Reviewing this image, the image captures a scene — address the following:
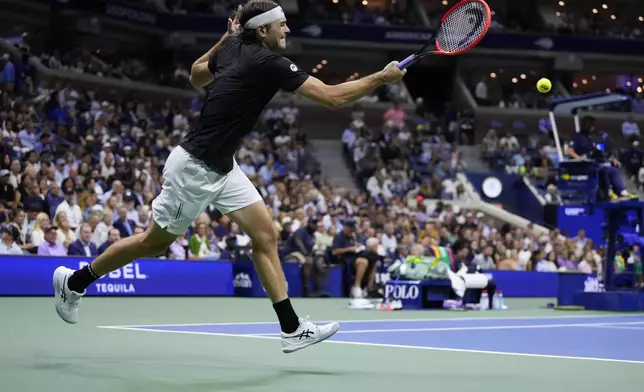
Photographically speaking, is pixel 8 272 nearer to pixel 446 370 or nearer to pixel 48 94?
pixel 48 94

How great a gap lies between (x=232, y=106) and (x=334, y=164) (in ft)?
78.0

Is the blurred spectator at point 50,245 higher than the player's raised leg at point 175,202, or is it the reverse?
the player's raised leg at point 175,202

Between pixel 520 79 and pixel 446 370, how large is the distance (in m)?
34.3

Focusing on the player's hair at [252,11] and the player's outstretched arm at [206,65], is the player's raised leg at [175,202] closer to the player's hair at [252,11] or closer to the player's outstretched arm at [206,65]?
the player's outstretched arm at [206,65]

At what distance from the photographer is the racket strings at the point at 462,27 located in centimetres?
754

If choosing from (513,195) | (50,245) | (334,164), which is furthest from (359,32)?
(50,245)

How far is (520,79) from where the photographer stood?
39.8 m

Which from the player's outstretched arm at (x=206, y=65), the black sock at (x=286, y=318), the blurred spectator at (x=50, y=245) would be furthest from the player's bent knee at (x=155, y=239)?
the blurred spectator at (x=50, y=245)

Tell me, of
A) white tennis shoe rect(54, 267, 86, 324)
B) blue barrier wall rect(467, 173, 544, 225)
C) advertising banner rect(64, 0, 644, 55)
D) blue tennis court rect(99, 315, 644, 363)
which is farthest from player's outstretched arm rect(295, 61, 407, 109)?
advertising banner rect(64, 0, 644, 55)

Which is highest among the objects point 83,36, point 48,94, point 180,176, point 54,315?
point 83,36

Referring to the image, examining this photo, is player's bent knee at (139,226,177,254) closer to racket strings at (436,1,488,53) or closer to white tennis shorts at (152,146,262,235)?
white tennis shorts at (152,146,262,235)

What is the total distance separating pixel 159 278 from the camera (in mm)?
16953

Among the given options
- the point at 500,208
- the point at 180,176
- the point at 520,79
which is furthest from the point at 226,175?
the point at 520,79

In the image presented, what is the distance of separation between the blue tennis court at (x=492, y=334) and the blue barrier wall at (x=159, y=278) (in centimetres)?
562
